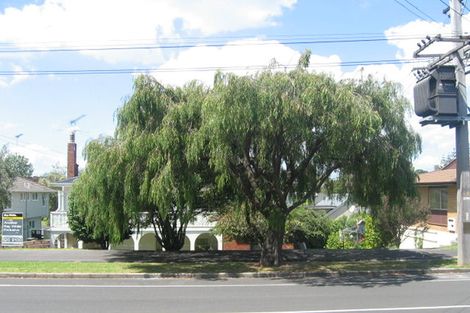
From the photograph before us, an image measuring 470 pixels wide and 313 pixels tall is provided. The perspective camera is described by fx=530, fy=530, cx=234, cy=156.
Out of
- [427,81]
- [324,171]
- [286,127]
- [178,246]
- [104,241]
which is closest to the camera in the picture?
[286,127]

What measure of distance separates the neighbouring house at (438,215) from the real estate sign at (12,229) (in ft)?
72.2

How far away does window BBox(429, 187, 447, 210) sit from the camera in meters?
33.7

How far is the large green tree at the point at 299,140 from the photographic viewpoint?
14703mm

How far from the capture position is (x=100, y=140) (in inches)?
720

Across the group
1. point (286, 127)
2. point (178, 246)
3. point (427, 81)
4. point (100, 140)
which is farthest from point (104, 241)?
point (427, 81)

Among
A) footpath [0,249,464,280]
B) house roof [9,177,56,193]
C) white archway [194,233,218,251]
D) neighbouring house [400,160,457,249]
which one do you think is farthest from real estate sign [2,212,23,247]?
house roof [9,177,56,193]

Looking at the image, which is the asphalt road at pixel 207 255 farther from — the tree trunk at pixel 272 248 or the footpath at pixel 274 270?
the tree trunk at pixel 272 248

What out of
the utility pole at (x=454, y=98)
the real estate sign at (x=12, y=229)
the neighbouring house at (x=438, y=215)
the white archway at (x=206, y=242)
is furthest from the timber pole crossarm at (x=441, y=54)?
the white archway at (x=206, y=242)

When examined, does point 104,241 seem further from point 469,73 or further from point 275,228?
point 469,73

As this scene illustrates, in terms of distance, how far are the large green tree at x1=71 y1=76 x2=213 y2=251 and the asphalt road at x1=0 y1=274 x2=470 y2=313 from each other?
105 inches

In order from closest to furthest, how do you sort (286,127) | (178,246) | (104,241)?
(286,127) < (178,246) < (104,241)

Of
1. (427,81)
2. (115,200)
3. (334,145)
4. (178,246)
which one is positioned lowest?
(178,246)

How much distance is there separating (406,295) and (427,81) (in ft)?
24.8

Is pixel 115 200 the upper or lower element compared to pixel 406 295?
upper
